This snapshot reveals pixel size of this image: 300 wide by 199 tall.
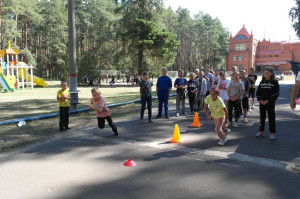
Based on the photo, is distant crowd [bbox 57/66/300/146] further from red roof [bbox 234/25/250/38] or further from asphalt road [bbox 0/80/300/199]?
red roof [bbox 234/25/250/38]

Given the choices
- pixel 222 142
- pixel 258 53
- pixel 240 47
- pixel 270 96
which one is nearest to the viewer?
pixel 222 142

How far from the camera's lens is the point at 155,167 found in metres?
4.61

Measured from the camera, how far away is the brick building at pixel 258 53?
75188 millimetres

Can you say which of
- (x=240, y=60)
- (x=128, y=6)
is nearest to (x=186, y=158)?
(x=128, y=6)

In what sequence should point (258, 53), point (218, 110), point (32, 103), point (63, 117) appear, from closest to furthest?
1. point (218, 110)
2. point (63, 117)
3. point (32, 103)
4. point (258, 53)

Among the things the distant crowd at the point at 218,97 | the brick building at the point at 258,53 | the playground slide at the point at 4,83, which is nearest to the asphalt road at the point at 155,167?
the distant crowd at the point at 218,97

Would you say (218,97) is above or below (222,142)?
above

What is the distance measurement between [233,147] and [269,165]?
1.17m

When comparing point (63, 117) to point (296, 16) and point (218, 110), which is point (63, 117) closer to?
point (218, 110)

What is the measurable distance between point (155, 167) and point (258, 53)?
8466 cm

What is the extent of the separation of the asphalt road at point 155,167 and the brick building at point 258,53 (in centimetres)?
7492

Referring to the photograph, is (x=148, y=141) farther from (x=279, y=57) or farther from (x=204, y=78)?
(x=279, y=57)

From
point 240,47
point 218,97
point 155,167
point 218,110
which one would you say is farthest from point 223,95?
point 240,47

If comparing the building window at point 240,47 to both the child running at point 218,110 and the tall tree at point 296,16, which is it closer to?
the tall tree at point 296,16
